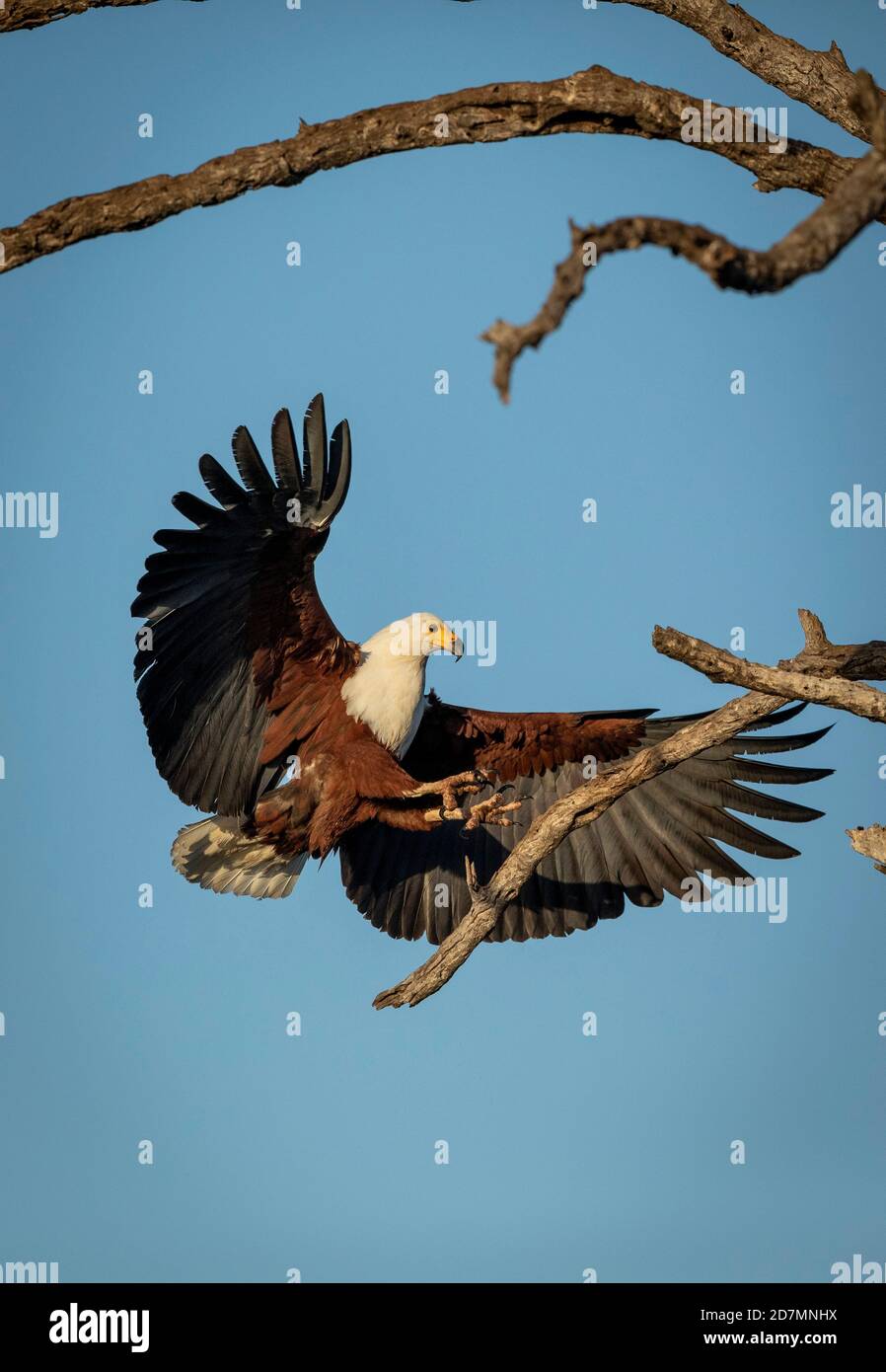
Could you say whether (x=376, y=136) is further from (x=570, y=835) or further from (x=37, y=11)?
(x=570, y=835)

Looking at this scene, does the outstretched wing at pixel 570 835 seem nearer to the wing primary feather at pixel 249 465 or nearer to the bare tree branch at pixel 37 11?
the wing primary feather at pixel 249 465

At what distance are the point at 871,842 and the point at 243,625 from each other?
356cm

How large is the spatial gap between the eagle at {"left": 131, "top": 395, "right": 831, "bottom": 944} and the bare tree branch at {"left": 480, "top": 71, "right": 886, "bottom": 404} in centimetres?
331

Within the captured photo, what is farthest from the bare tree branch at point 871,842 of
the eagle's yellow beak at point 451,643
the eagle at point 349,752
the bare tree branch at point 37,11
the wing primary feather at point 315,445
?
the bare tree branch at point 37,11

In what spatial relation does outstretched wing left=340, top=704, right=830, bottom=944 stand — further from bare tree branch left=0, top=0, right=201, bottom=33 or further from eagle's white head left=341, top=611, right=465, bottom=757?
bare tree branch left=0, top=0, right=201, bottom=33

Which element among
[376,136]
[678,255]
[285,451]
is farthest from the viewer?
[285,451]

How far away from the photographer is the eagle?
25.2 feet

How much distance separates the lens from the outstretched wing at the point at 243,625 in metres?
7.49

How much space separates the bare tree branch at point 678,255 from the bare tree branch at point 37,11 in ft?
12.5

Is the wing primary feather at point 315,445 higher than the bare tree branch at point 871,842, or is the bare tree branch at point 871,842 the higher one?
the wing primary feather at point 315,445

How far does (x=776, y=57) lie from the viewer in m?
7.21

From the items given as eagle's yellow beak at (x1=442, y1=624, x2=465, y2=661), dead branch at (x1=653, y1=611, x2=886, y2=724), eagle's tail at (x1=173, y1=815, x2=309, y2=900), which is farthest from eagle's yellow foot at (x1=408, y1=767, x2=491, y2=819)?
dead branch at (x1=653, y1=611, x2=886, y2=724)

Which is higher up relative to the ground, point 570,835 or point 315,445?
point 315,445

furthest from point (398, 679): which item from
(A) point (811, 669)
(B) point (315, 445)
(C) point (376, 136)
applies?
(C) point (376, 136)
